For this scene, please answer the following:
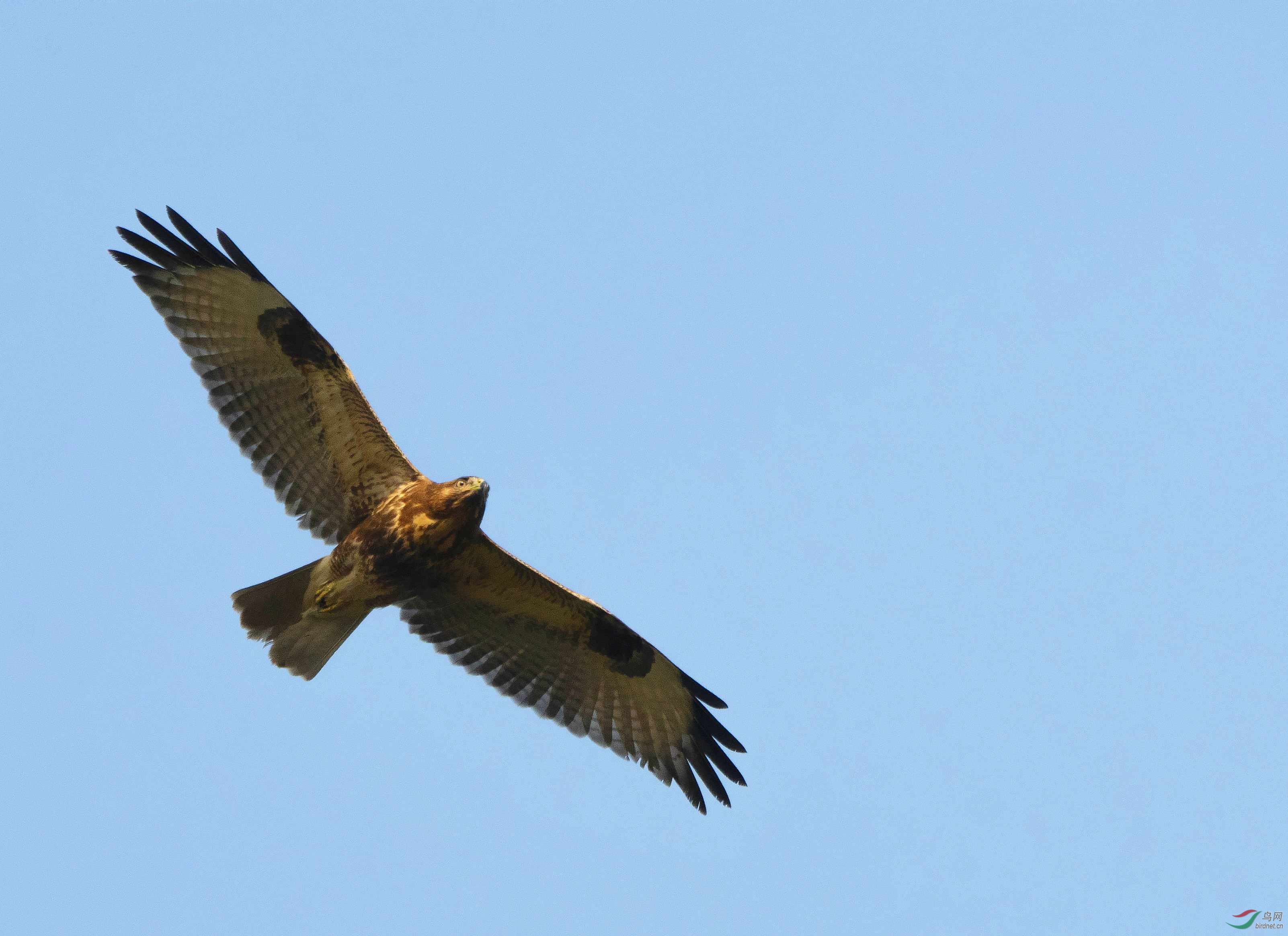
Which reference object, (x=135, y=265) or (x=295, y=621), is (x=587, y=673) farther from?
(x=135, y=265)

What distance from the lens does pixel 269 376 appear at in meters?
12.7

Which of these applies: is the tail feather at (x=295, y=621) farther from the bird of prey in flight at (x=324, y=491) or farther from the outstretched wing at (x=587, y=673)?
the outstretched wing at (x=587, y=673)

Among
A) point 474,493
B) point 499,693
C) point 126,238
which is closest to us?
point 474,493

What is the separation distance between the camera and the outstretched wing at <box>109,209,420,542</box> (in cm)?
1259

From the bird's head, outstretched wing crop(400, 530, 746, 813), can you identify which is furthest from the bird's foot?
the bird's head

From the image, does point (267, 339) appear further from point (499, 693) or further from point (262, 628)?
point (499, 693)

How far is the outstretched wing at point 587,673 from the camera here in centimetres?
1323

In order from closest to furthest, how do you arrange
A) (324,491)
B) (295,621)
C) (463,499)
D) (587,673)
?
(463,499) < (295,621) < (324,491) < (587,673)

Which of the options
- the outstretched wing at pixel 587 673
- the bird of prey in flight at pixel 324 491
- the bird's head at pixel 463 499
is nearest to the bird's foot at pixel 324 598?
the bird of prey in flight at pixel 324 491

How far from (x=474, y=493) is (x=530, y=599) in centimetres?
151

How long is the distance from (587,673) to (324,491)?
2.84 m

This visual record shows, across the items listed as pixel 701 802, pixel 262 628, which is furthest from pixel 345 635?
pixel 701 802

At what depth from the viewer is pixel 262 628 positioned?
1256 centimetres

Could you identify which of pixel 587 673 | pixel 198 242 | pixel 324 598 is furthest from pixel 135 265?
pixel 587 673
